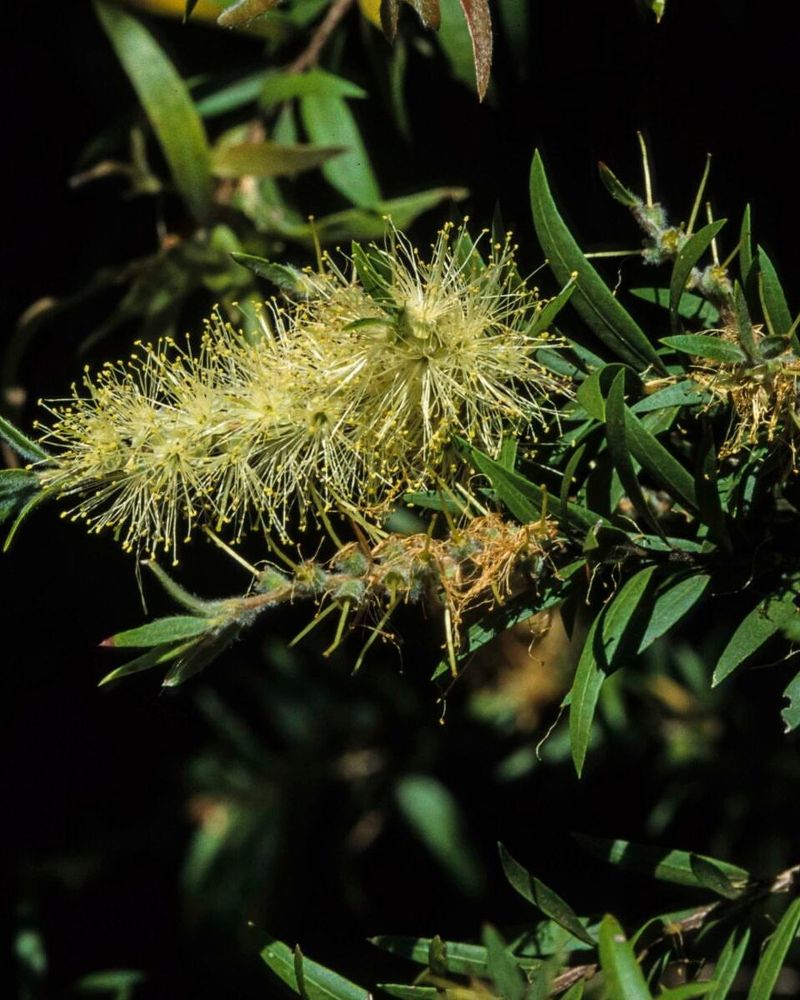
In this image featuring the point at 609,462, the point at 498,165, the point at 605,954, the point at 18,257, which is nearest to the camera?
the point at 605,954

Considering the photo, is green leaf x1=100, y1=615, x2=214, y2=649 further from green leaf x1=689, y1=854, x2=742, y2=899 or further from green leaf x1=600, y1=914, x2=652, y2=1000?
green leaf x1=689, y1=854, x2=742, y2=899

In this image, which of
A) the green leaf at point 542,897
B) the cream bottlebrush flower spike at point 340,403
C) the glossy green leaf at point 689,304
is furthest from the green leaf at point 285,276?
the green leaf at point 542,897

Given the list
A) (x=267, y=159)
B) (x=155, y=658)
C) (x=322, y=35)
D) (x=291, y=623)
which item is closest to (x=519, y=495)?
(x=155, y=658)

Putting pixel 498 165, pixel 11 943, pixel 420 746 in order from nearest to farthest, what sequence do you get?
pixel 498 165
pixel 11 943
pixel 420 746

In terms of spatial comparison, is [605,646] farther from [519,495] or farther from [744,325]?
[744,325]

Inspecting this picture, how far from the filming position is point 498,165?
1.48 m

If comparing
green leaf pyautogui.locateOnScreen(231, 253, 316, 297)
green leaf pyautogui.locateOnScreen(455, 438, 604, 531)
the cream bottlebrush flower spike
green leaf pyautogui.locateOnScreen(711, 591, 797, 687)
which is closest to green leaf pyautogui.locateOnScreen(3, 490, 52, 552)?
the cream bottlebrush flower spike

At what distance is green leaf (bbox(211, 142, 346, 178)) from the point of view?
1.42 m

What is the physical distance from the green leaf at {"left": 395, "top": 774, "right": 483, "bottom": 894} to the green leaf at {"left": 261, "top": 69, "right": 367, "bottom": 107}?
1216mm

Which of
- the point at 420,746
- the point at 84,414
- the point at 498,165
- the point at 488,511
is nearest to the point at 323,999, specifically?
the point at 488,511

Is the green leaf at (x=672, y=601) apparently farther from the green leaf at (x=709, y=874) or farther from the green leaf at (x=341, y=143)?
the green leaf at (x=341, y=143)

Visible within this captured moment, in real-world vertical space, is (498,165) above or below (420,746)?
above

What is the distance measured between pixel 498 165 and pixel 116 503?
733 mm

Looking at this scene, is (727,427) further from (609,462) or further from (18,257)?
(18,257)
